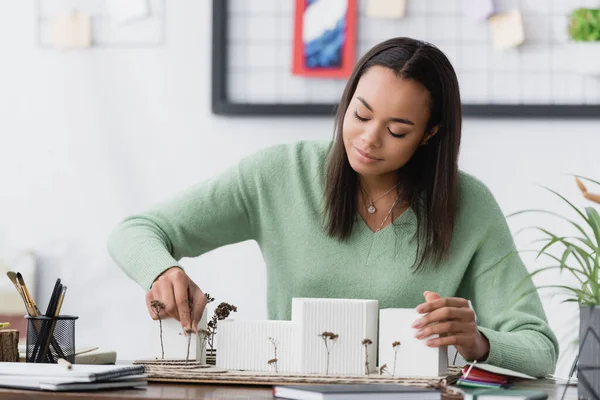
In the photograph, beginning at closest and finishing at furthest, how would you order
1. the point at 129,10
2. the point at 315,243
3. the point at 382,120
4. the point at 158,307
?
1. the point at 158,307
2. the point at 382,120
3. the point at 315,243
4. the point at 129,10

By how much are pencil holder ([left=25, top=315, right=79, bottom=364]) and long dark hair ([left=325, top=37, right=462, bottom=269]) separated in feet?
1.79

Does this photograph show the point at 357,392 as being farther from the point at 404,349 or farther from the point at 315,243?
the point at 315,243

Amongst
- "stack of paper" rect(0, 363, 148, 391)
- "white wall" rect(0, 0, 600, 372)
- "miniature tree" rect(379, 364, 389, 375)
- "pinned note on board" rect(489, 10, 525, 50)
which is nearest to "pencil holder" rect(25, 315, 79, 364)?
"stack of paper" rect(0, 363, 148, 391)

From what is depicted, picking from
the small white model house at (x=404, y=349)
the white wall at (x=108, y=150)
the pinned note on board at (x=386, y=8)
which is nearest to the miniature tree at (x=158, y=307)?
the small white model house at (x=404, y=349)

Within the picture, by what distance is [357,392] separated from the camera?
3.46 feet

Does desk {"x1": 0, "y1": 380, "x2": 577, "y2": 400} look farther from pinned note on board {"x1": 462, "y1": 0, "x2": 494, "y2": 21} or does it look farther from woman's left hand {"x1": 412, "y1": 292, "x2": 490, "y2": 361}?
pinned note on board {"x1": 462, "y1": 0, "x2": 494, "y2": 21}

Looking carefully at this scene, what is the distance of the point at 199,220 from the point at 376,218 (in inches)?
13.3

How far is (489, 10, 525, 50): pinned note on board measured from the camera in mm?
2391

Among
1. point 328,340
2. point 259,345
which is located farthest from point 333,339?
point 259,345

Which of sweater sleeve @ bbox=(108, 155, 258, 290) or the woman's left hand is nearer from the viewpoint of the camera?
the woman's left hand

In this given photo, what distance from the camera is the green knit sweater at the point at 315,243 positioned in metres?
1.63

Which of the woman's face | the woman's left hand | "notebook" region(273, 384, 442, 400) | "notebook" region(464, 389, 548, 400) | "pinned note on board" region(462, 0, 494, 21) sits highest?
"pinned note on board" region(462, 0, 494, 21)

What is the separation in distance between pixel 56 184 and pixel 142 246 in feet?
3.58

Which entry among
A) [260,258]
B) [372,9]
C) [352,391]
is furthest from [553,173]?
[352,391]
